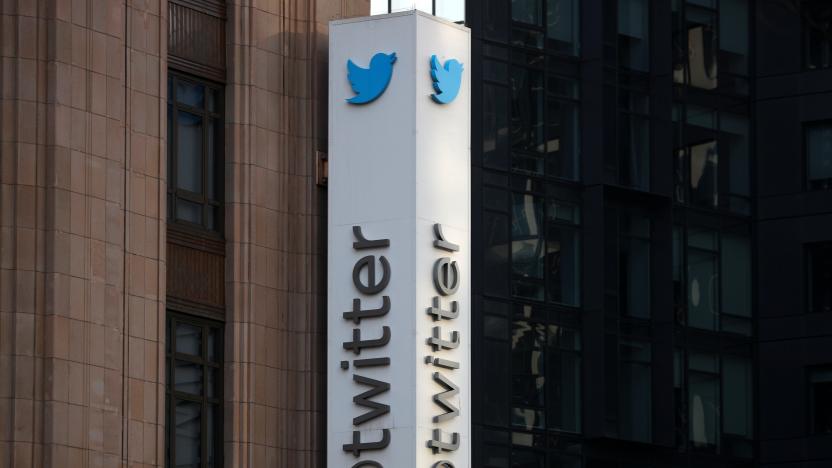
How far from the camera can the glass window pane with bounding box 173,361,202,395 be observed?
111ft

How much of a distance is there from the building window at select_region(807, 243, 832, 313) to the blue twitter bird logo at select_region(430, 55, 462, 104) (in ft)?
76.4

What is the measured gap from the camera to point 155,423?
3219cm

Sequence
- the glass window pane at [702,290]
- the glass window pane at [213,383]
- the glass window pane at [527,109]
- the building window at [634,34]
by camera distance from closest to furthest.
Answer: the glass window pane at [213,383] → the glass window pane at [527,109] → the building window at [634,34] → the glass window pane at [702,290]

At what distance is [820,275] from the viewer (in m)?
57.3

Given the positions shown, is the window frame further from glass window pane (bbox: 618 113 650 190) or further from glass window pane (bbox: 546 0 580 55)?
glass window pane (bbox: 546 0 580 55)

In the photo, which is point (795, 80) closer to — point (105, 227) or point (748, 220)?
point (748, 220)

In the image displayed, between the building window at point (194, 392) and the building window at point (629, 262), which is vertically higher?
the building window at point (629, 262)

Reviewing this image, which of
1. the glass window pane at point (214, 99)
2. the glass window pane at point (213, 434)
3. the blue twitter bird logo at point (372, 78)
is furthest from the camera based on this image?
the blue twitter bird logo at point (372, 78)

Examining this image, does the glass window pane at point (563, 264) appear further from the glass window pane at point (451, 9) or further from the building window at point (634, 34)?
the glass window pane at point (451, 9)

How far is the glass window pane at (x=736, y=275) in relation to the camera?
55.5 meters

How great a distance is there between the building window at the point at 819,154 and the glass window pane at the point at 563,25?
9.52m

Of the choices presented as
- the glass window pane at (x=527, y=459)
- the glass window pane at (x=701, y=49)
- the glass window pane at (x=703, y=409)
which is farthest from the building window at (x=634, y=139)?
the glass window pane at (x=527, y=459)

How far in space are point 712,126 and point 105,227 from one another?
26.9 metres

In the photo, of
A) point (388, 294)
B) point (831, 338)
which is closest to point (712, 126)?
point (831, 338)
